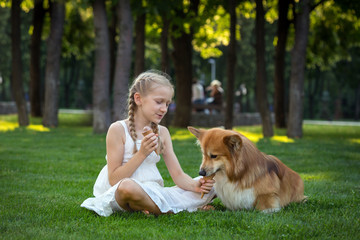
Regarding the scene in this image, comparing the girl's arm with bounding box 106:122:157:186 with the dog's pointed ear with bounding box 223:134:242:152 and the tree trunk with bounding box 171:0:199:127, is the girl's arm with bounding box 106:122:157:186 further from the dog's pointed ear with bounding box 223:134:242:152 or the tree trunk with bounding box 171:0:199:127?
the tree trunk with bounding box 171:0:199:127

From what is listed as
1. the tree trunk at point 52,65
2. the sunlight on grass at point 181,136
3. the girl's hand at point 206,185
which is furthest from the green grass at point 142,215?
the tree trunk at point 52,65

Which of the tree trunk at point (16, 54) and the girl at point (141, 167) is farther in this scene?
the tree trunk at point (16, 54)

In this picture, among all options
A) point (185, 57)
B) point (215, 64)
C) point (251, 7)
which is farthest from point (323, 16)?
point (215, 64)

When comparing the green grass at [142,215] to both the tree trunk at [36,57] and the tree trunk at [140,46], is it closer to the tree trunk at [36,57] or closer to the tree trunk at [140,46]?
the tree trunk at [140,46]

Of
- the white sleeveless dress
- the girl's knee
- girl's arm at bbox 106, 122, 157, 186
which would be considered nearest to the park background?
the white sleeveless dress

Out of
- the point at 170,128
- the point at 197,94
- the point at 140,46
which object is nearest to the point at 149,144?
the point at 140,46

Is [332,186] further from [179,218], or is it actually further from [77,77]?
[77,77]

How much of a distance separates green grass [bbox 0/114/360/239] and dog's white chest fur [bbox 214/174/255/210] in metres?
0.18

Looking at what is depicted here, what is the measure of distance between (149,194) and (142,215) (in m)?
0.29

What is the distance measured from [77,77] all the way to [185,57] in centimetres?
3534

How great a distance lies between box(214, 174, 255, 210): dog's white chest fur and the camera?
5332 mm

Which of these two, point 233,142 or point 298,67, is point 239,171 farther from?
point 298,67

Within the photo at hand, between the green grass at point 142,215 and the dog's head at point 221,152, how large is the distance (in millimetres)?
505

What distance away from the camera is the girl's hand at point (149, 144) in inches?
191
